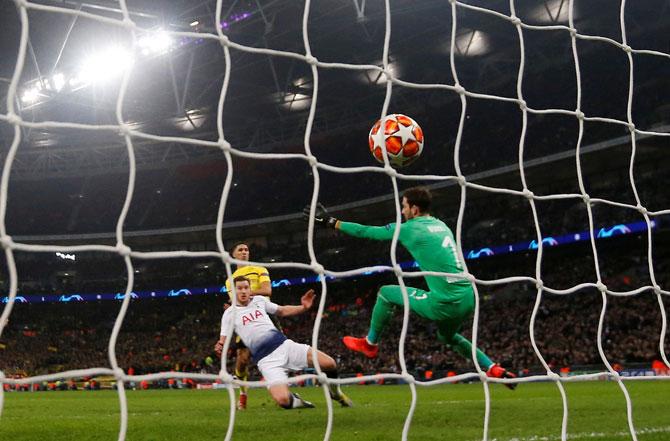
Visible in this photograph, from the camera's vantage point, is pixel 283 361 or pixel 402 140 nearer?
pixel 402 140

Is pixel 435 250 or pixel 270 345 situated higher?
pixel 435 250

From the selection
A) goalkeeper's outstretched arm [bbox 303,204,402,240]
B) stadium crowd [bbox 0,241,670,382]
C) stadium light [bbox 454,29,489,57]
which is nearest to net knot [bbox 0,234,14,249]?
goalkeeper's outstretched arm [bbox 303,204,402,240]

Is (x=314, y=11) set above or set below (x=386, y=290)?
above

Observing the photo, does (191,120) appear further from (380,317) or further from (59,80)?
(380,317)

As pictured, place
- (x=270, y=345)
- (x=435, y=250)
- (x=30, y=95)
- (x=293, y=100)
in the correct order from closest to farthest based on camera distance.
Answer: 1. (x=435, y=250)
2. (x=270, y=345)
3. (x=30, y=95)
4. (x=293, y=100)

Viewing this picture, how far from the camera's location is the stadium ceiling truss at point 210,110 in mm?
21406

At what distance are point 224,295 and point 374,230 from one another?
103 feet

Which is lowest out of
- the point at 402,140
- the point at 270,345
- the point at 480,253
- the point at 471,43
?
the point at 270,345

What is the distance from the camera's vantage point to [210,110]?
96.8ft

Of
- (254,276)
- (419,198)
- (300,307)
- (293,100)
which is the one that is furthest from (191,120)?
(419,198)

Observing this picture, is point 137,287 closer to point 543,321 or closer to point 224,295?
point 224,295

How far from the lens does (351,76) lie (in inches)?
1077

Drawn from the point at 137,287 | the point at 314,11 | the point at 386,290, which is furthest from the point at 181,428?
the point at 137,287

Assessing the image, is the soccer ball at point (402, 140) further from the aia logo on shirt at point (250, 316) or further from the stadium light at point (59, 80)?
the stadium light at point (59, 80)
